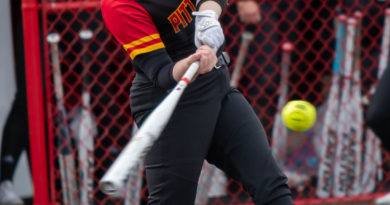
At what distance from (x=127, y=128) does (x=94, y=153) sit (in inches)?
9.6

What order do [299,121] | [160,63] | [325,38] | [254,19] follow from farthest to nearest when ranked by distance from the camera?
[325,38] → [254,19] → [299,121] → [160,63]

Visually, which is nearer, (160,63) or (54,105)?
(160,63)

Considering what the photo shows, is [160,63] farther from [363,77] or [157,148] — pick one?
[363,77]

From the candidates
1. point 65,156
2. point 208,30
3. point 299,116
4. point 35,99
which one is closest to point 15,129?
point 65,156

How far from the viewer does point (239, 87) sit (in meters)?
4.23

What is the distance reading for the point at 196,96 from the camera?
8.14ft

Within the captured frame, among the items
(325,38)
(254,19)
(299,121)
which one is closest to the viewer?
(299,121)

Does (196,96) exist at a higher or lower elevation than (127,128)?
higher

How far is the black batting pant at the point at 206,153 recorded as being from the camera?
8.04 ft

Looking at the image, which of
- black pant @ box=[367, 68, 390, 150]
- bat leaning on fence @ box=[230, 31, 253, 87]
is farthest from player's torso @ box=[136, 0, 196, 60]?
bat leaning on fence @ box=[230, 31, 253, 87]

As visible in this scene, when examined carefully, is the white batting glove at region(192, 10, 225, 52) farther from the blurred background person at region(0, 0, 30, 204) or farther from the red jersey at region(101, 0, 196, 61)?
the blurred background person at region(0, 0, 30, 204)

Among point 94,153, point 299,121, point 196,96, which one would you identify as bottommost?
point 94,153

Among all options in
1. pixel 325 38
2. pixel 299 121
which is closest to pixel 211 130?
pixel 299 121

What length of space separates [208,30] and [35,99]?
1532 millimetres
